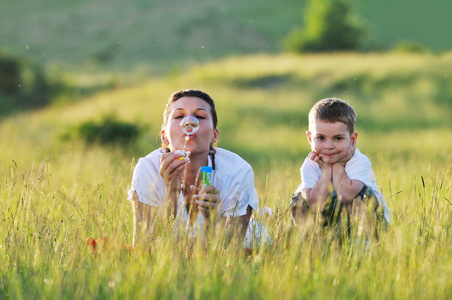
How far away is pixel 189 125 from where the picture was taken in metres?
4.49

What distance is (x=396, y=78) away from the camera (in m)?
29.3

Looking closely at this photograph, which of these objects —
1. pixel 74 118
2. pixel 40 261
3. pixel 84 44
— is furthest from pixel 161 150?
pixel 84 44

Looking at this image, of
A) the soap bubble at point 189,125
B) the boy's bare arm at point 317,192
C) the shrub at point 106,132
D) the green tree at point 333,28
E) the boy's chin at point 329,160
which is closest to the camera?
the soap bubble at point 189,125

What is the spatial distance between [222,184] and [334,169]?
862 mm

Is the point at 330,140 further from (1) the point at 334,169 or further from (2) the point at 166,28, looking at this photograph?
(2) the point at 166,28

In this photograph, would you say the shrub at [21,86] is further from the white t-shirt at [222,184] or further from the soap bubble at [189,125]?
the soap bubble at [189,125]

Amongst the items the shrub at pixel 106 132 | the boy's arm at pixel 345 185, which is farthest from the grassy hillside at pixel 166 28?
the boy's arm at pixel 345 185

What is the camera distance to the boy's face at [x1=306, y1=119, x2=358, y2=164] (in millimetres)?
4652

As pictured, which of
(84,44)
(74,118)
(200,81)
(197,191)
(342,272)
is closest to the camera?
(342,272)

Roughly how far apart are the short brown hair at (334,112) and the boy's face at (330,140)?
1.2 inches

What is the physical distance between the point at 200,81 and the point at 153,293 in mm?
28381

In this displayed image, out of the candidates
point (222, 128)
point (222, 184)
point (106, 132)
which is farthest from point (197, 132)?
point (222, 128)

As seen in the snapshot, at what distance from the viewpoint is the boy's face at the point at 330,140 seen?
183 inches

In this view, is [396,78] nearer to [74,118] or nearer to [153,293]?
[74,118]
